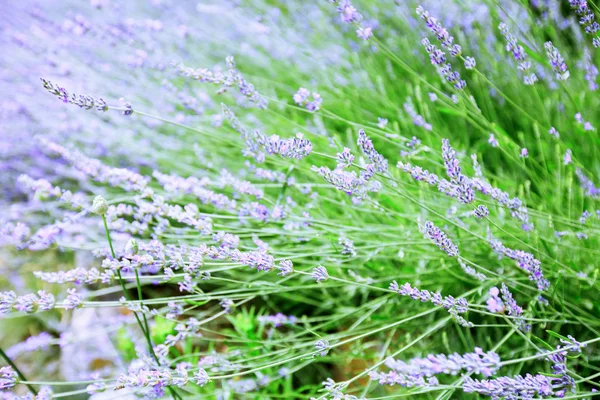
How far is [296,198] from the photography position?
3.65 feet

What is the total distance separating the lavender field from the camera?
0.69 metres

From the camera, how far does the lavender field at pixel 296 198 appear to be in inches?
27.2

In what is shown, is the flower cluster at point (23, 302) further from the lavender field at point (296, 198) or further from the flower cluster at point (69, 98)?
the flower cluster at point (69, 98)

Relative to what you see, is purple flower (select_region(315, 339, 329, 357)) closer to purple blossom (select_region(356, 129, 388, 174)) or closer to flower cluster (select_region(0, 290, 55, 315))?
purple blossom (select_region(356, 129, 388, 174))

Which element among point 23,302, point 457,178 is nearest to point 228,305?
point 23,302

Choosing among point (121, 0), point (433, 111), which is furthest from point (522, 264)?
point (121, 0)

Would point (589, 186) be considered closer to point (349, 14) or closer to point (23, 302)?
point (349, 14)

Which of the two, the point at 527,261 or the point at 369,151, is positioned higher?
the point at 369,151

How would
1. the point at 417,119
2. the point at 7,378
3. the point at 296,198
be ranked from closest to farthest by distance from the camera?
the point at 7,378 < the point at 417,119 < the point at 296,198

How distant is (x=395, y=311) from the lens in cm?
106

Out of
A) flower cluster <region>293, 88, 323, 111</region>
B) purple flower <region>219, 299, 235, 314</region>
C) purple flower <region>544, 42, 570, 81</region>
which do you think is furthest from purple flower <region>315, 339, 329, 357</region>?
purple flower <region>544, 42, 570, 81</region>

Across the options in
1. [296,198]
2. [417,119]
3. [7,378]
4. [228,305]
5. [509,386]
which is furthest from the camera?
[296,198]

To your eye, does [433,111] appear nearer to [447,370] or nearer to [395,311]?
[395,311]

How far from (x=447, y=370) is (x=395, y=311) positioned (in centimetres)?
59
